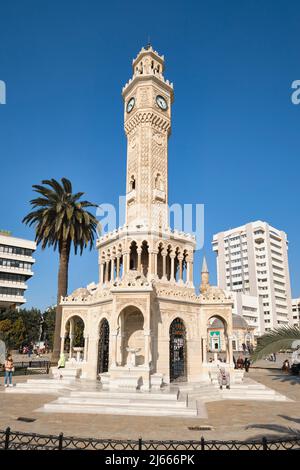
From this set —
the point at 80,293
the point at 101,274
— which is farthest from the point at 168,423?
the point at 101,274

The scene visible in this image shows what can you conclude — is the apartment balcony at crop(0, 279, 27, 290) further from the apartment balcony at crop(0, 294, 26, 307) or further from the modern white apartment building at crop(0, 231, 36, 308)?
the apartment balcony at crop(0, 294, 26, 307)

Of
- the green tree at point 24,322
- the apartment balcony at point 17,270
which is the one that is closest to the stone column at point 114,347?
the green tree at point 24,322

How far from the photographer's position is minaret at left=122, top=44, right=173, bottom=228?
97.6ft

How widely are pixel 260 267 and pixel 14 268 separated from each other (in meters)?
75.5

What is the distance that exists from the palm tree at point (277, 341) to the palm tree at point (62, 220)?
18590 millimetres

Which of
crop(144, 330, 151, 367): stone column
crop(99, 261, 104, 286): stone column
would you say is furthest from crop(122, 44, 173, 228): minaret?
crop(144, 330, 151, 367): stone column

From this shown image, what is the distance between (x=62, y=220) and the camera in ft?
107

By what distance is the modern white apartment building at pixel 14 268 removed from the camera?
6894cm

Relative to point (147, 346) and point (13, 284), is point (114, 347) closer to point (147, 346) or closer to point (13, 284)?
point (147, 346)

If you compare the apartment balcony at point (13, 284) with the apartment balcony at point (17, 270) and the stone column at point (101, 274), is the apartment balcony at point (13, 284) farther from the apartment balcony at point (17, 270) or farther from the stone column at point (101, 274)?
the stone column at point (101, 274)

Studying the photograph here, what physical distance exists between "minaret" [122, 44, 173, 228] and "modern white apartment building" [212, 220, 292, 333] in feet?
287
